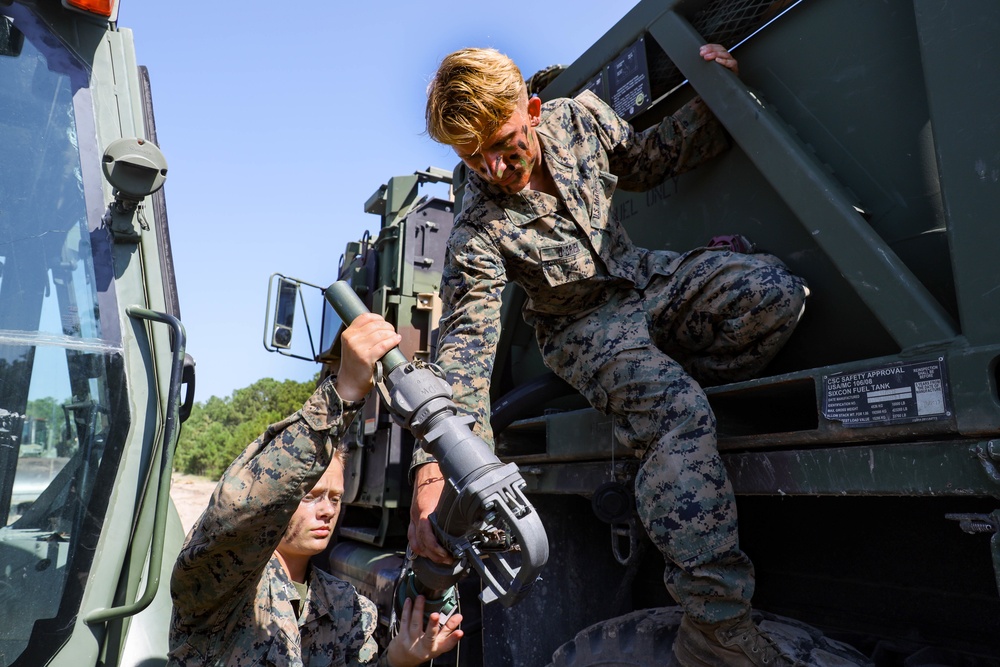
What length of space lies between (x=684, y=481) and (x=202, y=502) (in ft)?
58.9

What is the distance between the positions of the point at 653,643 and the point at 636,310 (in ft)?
2.75

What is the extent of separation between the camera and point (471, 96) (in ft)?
6.25

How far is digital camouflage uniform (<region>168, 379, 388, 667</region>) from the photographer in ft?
4.97

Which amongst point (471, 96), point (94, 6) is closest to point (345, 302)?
point (471, 96)

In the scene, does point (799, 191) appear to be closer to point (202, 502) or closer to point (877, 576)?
point (877, 576)

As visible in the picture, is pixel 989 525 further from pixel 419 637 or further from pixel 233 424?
pixel 233 424

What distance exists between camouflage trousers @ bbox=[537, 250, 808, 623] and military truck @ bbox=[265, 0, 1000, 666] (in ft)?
0.31

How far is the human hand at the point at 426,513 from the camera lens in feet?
5.31

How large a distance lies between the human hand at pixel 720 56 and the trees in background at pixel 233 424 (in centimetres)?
1553

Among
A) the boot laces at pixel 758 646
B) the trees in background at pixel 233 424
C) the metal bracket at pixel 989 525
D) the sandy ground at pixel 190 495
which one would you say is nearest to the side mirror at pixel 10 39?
the boot laces at pixel 758 646

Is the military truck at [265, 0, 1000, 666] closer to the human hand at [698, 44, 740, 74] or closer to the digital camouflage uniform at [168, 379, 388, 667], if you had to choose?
the human hand at [698, 44, 740, 74]

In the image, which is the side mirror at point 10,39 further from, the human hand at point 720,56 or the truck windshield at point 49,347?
the human hand at point 720,56

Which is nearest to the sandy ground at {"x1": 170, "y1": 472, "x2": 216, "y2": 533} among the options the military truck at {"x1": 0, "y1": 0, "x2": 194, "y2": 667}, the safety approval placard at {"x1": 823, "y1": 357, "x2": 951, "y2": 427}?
the military truck at {"x1": 0, "y1": 0, "x2": 194, "y2": 667}

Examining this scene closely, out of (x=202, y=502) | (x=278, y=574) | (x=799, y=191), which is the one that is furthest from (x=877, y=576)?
(x=202, y=502)
